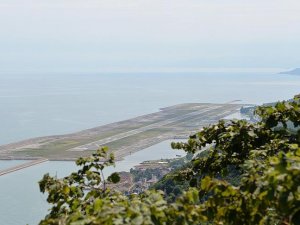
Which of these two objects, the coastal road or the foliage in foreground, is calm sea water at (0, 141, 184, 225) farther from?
the foliage in foreground

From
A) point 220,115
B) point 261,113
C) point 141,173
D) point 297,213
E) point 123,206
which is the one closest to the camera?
point 297,213

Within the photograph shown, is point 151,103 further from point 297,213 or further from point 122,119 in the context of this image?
point 297,213

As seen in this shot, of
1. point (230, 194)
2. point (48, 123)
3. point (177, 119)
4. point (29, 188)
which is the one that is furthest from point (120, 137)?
point (230, 194)

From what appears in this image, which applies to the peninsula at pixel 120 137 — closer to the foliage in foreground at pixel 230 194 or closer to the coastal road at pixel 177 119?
the coastal road at pixel 177 119

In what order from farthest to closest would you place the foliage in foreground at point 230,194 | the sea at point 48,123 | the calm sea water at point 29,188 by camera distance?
the sea at point 48,123, the calm sea water at point 29,188, the foliage in foreground at point 230,194

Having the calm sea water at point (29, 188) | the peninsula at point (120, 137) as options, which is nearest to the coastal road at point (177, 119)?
the peninsula at point (120, 137)

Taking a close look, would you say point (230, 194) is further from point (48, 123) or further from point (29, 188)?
point (48, 123)

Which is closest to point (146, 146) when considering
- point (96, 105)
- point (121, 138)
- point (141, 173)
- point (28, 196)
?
point (121, 138)
